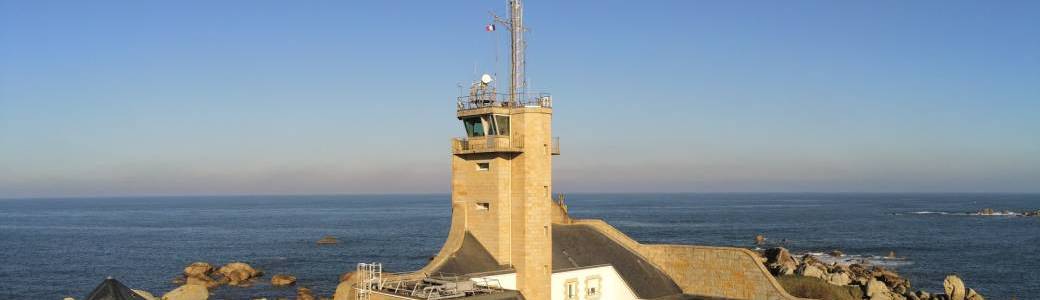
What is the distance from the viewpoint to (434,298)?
1061 inches

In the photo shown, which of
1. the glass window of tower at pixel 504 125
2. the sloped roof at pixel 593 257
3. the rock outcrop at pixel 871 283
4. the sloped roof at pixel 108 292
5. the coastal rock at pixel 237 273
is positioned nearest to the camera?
the sloped roof at pixel 108 292

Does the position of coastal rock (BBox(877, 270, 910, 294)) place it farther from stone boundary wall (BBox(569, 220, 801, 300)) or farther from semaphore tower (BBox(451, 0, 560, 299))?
semaphore tower (BBox(451, 0, 560, 299))

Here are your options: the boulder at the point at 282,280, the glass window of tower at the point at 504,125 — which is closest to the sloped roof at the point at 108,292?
the glass window of tower at the point at 504,125

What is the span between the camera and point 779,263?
56.1 m

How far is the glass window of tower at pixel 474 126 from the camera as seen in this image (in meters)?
35.3

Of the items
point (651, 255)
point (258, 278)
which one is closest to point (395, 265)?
point (258, 278)

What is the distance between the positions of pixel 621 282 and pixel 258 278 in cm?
4414

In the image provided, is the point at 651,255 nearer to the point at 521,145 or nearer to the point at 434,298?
the point at 521,145

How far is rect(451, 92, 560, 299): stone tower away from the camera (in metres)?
33.6

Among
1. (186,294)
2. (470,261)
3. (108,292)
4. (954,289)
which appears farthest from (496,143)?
(954,289)

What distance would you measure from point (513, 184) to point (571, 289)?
5.31 m

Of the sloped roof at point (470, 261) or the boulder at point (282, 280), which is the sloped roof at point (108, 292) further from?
the boulder at point (282, 280)

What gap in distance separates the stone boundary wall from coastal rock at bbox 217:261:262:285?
40171mm

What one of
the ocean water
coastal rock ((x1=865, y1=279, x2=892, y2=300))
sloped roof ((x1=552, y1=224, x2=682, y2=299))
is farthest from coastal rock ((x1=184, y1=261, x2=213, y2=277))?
coastal rock ((x1=865, y1=279, x2=892, y2=300))
